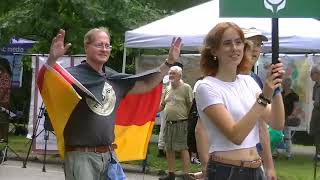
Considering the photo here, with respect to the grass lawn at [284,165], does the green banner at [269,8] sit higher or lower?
higher

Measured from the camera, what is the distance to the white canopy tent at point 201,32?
11094 mm

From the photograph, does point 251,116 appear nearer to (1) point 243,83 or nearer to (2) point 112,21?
(1) point 243,83

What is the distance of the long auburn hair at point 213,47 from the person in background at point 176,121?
6536 mm

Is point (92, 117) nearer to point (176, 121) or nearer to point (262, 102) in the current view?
point (262, 102)

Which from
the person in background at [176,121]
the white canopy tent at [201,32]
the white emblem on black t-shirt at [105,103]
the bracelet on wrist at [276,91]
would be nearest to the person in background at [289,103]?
the white canopy tent at [201,32]

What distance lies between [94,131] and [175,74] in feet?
17.9

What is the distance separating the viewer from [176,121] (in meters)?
10.4

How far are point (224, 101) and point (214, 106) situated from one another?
0.28 feet

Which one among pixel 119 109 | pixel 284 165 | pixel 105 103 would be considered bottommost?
pixel 284 165

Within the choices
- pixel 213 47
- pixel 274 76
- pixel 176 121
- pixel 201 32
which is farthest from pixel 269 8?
pixel 201 32

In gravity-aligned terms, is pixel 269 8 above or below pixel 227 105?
above

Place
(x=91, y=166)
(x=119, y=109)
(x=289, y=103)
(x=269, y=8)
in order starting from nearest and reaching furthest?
(x=269, y=8), (x=91, y=166), (x=119, y=109), (x=289, y=103)

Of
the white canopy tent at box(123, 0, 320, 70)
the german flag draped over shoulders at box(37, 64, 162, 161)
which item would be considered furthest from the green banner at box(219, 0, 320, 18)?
the white canopy tent at box(123, 0, 320, 70)

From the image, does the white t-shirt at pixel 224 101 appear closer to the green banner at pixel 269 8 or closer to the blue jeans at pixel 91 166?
the green banner at pixel 269 8
